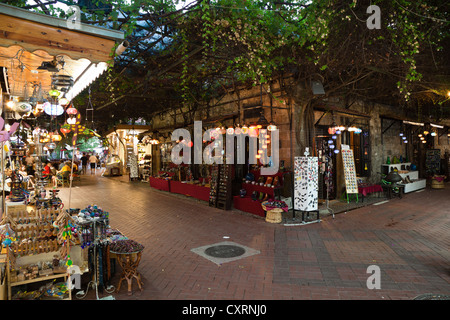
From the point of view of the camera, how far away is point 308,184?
8117 millimetres

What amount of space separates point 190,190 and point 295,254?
25.0ft

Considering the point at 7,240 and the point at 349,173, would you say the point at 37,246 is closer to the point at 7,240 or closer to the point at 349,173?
the point at 7,240

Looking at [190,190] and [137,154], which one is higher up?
[137,154]

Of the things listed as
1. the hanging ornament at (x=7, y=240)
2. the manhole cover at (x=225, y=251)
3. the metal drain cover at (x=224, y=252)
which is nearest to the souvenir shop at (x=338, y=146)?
the metal drain cover at (x=224, y=252)

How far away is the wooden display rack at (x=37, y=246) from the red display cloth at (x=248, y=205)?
6.10 metres

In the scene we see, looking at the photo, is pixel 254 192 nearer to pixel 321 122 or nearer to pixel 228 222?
→ pixel 228 222

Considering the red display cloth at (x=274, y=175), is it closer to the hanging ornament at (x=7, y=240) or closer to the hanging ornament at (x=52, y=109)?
the hanging ornament at (x=52, y=109)

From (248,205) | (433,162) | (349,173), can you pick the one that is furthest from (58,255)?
(433,162)

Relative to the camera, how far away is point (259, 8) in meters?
6.26

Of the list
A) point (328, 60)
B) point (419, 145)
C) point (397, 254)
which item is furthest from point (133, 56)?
point (419, 145)

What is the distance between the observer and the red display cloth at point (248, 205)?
29.6 feet

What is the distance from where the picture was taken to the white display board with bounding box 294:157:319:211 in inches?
320

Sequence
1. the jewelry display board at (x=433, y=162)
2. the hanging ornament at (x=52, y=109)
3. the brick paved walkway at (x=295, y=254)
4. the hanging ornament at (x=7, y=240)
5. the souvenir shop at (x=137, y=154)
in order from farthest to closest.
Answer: the souvenir shop at (x=137, y=154), the jewelry display board at (x=433, y=162), the hanging ornament at (x=52, y=109), the brick paved walkway at (x=295, y=254), the hanging ornament at (x=7, y=240)
